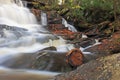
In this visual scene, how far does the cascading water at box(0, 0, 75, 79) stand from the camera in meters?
11.9

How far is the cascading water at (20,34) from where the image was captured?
1194cm

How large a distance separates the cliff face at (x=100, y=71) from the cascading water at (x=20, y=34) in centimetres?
450

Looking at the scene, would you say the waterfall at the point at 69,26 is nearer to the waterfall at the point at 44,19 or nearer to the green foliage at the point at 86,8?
the green foliage at the point at 86,8

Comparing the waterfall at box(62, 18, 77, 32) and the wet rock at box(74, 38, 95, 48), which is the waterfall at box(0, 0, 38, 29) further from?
the wet rock at box(74, 38, 95, 48)

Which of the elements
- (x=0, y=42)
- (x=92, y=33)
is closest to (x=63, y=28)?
(x=92, y=33)

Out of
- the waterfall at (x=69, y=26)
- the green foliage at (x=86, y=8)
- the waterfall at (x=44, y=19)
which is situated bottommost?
the waterfall at (x=69, y=26)

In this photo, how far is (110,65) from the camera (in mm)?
5277

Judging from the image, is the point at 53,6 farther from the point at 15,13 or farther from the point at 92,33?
the point at 92,33

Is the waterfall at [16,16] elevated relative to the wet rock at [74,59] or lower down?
elevated

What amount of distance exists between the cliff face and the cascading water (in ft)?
14.8

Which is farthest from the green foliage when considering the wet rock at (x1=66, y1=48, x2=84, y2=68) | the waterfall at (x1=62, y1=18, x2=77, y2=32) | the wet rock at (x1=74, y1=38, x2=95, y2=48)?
the wet rock at (x1=66, y1=48, x2=84, y2=68)

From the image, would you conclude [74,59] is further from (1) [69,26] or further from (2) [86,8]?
(2) [86,8]

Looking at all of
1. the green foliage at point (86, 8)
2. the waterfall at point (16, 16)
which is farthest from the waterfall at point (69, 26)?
the waterfall at point (16, 16)

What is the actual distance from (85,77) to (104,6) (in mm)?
12586
